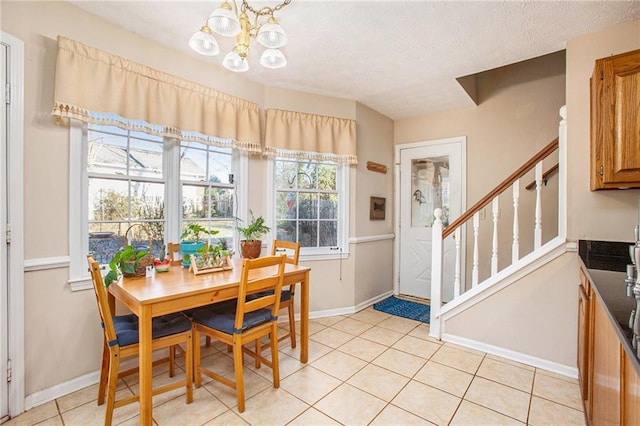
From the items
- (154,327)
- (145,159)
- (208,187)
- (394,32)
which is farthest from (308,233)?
(394,32)

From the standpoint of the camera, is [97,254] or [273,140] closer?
[97,254]

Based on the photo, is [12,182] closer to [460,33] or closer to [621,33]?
[460,33]

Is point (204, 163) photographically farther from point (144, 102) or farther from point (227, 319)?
point (227, 319)

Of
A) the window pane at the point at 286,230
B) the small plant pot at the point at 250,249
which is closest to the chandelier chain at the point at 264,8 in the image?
the small plant pot at the point at 250,249

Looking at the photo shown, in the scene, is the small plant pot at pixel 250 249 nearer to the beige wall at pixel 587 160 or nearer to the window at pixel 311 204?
the window at pixel 311 204

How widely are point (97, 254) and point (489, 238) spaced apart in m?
3.92

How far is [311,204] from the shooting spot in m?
3.43

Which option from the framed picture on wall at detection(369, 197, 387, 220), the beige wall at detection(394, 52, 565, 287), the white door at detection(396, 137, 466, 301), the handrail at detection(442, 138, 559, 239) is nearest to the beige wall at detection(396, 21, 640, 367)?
the handrail at detection(442, 138, 559, 239)

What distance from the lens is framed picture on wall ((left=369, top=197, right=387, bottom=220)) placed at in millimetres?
3801

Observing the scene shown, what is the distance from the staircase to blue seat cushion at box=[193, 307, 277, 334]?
1705mm

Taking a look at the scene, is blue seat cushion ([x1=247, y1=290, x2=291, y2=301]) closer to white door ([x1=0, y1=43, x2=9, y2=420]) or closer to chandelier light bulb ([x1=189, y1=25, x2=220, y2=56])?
white door ([x1=0, y1=43, x2=9, y2=420])

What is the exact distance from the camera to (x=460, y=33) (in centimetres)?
223

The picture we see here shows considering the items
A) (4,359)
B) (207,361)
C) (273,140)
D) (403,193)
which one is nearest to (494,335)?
(403,193)

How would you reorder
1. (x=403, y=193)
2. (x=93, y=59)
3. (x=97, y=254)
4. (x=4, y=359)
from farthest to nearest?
1. (x=403, y=193)
2. (x=97, y=254)
3. (x=93, y=59)
4. (x=4, y=359)
